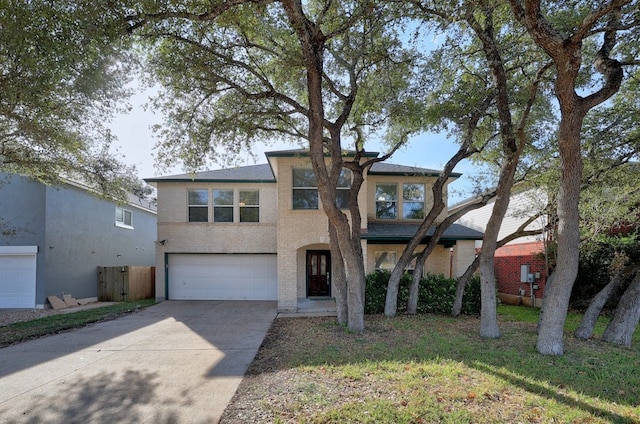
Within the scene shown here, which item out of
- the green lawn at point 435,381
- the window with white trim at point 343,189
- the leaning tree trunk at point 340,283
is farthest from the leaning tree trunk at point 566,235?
the window with white trim at point 343,189

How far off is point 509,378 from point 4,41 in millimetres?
9064

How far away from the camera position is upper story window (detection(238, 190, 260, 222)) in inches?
594

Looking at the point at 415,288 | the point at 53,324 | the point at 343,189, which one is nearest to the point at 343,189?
the point at 343,189

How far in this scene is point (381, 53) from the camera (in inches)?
340

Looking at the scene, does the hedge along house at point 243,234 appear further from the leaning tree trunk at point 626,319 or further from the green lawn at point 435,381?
the leaning tree trunk at point 626,319

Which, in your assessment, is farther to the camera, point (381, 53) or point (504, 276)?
point (504, 276)

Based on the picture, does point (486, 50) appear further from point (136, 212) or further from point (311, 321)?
point (136, 212)

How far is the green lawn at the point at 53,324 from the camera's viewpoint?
855 cm

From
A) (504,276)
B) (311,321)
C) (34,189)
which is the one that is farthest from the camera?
(504,276)

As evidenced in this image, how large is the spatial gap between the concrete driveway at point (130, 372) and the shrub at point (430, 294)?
11.6 feet

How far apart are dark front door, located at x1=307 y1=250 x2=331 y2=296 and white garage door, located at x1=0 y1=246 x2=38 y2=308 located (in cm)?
1058

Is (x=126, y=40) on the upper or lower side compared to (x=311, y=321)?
upper

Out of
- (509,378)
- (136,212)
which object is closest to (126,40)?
(509,378)

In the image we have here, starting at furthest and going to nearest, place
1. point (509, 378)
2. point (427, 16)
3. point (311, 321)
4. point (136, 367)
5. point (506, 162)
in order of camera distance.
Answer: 1. point (311, 321)
2. point (506, 162)
3. point (427, 16)
4. point (136, 367)
5. point (509, 378)
